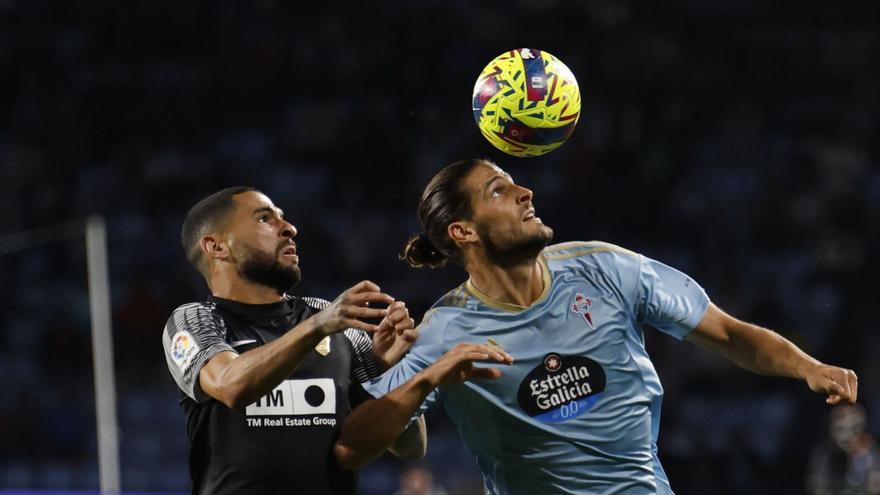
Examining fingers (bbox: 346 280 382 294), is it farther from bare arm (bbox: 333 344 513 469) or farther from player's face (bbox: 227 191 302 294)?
player's face (bbox: 227 191 302 294)

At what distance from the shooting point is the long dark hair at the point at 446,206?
493 cm

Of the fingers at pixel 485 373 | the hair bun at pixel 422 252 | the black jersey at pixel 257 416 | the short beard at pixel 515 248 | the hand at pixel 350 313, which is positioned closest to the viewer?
the hand at pixel 350 313

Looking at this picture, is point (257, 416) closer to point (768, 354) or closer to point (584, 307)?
point (584, 307)

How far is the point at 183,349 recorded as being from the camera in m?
4.62

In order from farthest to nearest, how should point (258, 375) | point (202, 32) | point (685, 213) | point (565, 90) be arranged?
point (202, 32) < point (685, 213) < point (565, 90) < point (258, 375)

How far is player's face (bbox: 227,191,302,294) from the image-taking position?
492cm

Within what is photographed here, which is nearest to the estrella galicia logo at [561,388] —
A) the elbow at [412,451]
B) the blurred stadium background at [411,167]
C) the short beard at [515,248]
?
the short beard at [515,248]

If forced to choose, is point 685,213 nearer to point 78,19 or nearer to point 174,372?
point 78,19

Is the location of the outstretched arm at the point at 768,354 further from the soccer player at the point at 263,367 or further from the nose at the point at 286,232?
the nose at the point at 286,232

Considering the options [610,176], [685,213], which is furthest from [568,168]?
[685,213]

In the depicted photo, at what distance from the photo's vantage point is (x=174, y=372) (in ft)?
15.5

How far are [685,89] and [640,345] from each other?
11.8m

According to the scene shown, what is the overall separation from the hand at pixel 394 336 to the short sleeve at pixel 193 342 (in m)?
0.54

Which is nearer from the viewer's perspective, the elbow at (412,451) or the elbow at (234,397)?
the elbow at (234,397)
